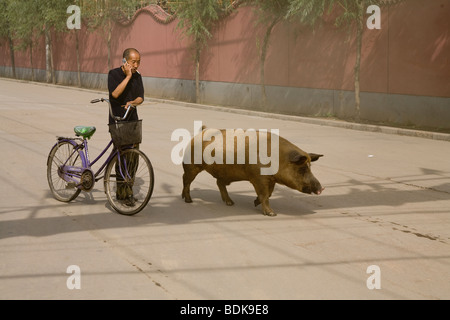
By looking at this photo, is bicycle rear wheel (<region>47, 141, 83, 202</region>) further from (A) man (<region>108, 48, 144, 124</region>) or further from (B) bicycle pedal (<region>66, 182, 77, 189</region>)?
(A) man (<region>108, 48, 144, 124</region>)

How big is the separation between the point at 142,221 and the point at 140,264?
165cm

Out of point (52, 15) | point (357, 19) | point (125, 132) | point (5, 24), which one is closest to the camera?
point (125, 132)

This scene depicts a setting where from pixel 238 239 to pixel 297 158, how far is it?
1234 millimetres

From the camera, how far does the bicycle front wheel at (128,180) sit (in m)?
8.00

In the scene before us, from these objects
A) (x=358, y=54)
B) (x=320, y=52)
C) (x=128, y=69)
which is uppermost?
(x=320, y=52)

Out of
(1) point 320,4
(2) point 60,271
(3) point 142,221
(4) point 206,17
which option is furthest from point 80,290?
(4) point 206,17

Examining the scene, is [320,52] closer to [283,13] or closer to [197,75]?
[283,13]

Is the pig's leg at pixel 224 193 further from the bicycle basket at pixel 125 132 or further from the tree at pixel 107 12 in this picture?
the tree at pixel 107 12

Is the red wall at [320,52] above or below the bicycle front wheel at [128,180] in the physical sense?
above

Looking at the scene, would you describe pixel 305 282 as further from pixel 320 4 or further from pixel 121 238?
pixel 320 4

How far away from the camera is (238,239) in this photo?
7.02m

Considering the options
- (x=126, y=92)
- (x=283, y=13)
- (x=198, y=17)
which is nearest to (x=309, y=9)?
(x=283, y=13)

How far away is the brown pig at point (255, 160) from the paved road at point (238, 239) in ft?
1.23

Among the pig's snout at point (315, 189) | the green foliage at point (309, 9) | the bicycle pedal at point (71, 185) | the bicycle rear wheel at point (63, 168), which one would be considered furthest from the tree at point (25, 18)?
the pig's snout at point (315, 189)
